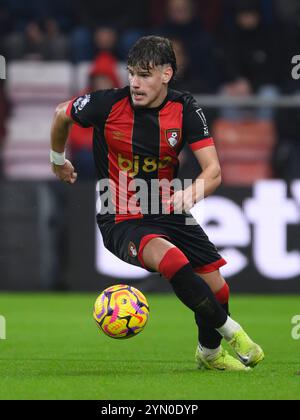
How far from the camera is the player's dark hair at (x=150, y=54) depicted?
721 centimetres

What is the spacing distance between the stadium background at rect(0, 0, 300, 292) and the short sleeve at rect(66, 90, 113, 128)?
18.7 feet

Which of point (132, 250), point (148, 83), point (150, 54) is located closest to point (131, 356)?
point (132, 250)

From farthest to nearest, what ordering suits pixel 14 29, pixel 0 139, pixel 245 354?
pixel 14 29 < pixel 0 139 < pixel 245 354

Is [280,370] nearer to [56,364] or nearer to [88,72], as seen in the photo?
[56,364]

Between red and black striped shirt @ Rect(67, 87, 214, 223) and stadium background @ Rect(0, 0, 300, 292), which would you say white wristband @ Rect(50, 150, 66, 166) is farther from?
stadium background @ Rect(0, 0, 300, 292)

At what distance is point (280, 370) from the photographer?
7289mm

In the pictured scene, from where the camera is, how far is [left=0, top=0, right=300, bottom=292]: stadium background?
43.4 feet

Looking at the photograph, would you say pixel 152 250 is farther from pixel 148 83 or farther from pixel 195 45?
pixel 195 45

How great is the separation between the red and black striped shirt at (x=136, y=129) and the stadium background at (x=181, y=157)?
3.14m

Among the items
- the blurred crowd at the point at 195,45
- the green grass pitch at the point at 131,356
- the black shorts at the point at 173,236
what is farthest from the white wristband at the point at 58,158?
the blurred crowd at the point at 195,45

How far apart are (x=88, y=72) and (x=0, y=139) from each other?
1.33 metres

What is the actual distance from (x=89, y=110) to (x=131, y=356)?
1.82m

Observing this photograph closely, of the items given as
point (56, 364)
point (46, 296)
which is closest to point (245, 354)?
point (56, 364)

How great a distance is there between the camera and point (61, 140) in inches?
300
